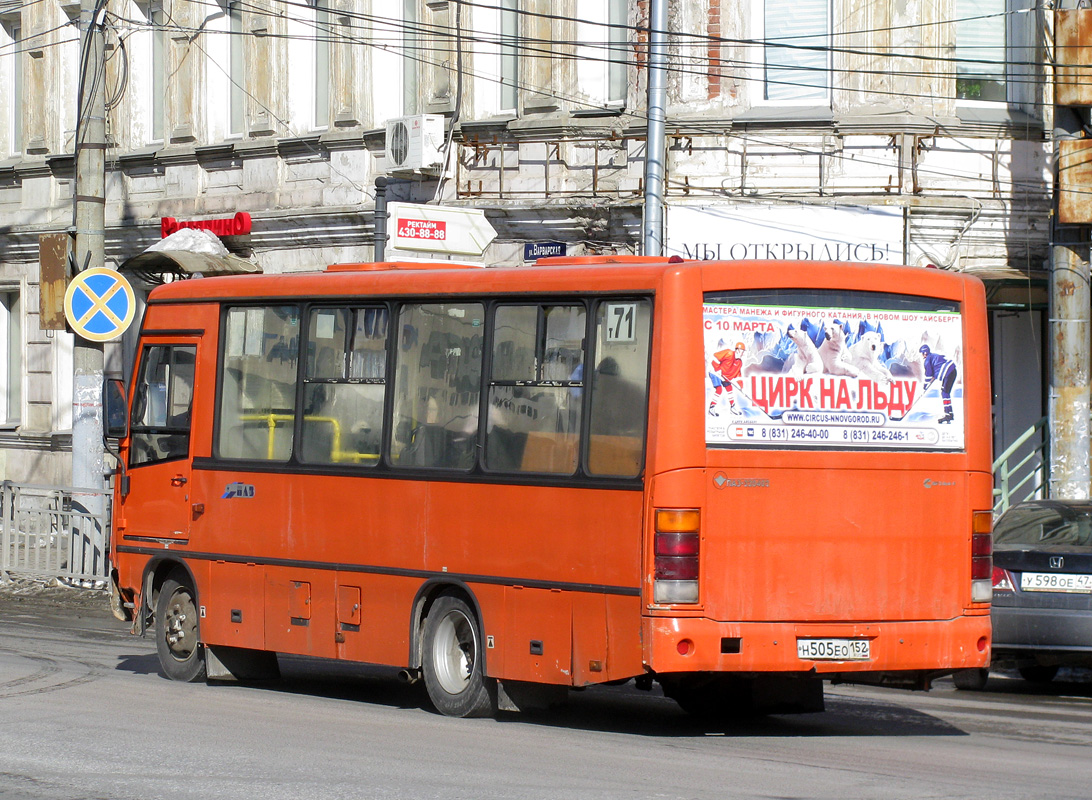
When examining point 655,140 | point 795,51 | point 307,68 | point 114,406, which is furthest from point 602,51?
point 114,406

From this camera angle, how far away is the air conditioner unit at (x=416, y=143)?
21438 mm

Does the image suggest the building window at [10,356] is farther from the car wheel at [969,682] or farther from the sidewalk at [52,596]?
the car wheel at [969,682]

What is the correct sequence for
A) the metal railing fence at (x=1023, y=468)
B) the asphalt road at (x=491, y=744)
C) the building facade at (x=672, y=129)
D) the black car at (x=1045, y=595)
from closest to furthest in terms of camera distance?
1. the asphalt road at (x=491, y=744)
2. the black car at (x=1045, y=595)
3. the metal railing fence at (x=1023, y=468)
4. the building facade at (x=672, y=129)

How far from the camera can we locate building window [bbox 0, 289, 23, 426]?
2919 centimetres

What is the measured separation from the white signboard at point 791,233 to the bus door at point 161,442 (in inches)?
318

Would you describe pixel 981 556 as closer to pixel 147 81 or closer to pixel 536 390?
pixel 536 390

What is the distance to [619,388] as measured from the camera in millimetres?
9445

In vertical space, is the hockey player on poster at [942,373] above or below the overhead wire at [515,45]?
below

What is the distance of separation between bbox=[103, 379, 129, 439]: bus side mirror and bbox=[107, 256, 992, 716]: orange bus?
1744mm

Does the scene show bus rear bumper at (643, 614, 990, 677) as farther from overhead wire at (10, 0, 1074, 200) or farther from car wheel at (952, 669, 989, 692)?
overhead wire at (10, 0, 1074, 200)

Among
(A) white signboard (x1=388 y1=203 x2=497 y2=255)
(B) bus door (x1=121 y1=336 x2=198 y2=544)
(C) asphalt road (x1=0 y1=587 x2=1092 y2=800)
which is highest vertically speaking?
(A) white signboard (x1=388 y1=203 x2=497 y2=255)

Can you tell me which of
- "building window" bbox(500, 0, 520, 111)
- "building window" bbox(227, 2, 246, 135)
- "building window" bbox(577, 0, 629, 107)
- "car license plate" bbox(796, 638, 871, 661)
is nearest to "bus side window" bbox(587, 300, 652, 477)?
"car license plate" bbox(796, 638, 871, 661)

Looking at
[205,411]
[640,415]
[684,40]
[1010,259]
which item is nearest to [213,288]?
[205,411]

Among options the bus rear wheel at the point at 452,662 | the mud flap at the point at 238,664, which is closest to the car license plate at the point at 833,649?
the bus rear wheel at the point at 452,662
